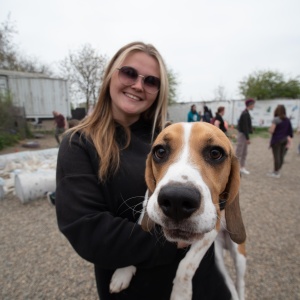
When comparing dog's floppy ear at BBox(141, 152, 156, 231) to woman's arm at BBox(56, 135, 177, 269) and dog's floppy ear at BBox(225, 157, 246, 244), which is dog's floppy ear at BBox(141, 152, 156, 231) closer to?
woman's arm at BBox(56, 135, 177, 269)

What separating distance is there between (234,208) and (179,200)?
0.87 meters

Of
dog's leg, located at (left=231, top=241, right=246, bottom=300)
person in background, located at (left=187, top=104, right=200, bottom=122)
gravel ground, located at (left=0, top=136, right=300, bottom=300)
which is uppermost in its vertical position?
person in background, located at (left=187, top=104, right=200, bottom=122)

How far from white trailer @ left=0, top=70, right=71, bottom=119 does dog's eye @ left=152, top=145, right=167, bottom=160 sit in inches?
928

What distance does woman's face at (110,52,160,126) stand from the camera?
2.07m

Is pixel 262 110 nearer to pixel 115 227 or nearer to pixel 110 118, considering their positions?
pixel 110 118

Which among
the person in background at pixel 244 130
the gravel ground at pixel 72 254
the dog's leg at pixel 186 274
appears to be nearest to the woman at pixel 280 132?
the person in background at pixel 244 130

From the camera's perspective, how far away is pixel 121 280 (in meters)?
1.74

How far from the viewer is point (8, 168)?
783 cm

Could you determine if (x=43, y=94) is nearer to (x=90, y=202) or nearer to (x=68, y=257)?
(x=68, y=257)

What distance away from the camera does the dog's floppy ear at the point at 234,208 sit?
1.83m

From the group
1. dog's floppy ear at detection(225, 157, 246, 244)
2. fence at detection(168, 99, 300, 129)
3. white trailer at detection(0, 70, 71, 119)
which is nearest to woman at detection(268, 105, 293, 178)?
dog's floppy ear at detection(225, 157, 246, 244)

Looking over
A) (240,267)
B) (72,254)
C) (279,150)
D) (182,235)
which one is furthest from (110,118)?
(279,150)

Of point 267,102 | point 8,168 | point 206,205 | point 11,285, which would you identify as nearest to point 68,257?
point 11,285

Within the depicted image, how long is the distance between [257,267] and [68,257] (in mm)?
3208
